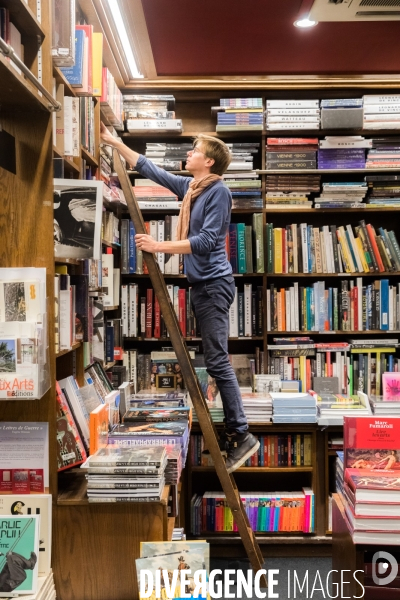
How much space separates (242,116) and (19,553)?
2813mm

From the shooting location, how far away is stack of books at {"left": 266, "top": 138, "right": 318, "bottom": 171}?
366 centimetres

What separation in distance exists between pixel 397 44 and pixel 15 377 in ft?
8.83

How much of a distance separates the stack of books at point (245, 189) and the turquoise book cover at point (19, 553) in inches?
97.1

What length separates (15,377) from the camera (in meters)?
1.63

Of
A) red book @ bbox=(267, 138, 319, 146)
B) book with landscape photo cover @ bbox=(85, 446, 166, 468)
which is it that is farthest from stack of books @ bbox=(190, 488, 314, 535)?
red book @ bbox=(267, 138, 319, 146)

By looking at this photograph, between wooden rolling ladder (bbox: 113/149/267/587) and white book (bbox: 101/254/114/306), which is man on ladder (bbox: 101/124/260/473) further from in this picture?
white book (bbox: 101/254/114/306)

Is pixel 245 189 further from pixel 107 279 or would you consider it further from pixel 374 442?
pixel 374 442

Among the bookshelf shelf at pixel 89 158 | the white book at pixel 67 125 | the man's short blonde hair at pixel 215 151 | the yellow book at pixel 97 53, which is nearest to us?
the white book at pixel 67 125

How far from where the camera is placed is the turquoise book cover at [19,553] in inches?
62.4

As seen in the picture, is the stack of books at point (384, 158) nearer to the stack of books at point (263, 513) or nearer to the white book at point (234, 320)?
the white book at point (234, 320)

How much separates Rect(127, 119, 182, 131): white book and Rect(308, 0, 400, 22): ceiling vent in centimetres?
113

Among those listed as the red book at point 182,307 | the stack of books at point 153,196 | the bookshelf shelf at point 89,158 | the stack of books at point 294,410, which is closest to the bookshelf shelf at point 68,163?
the bookshelf shelf at point 89,158

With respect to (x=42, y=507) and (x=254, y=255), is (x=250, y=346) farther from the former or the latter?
(x=42, y=507)

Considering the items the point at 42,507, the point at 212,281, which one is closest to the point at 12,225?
the point at 42,507
